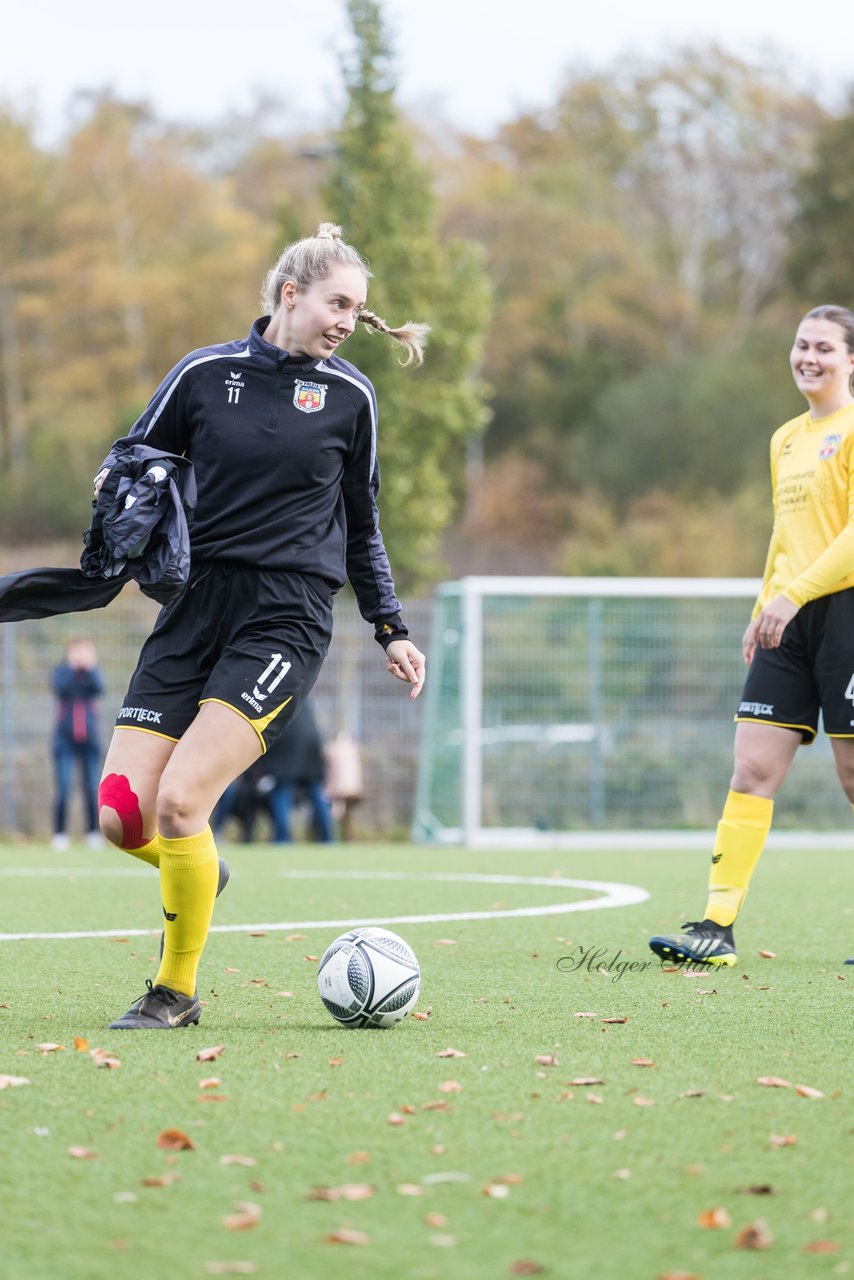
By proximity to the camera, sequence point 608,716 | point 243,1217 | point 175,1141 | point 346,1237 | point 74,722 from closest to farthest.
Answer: point 346,1237, point 243,1217, point 175,1141, point 74,722, point 608,716

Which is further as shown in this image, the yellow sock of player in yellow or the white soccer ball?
the yellow sock of player in yellow

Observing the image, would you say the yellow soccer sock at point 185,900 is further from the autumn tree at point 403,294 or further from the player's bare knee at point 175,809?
the autumn tree at point 403,294

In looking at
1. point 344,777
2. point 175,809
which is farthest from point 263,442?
point 344,777

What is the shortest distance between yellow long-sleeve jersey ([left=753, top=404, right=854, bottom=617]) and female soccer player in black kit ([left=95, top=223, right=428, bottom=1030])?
6.55ft

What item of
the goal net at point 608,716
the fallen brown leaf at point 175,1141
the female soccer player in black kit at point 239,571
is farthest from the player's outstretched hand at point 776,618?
the goal net at point 608,716

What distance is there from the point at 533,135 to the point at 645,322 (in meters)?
8.09

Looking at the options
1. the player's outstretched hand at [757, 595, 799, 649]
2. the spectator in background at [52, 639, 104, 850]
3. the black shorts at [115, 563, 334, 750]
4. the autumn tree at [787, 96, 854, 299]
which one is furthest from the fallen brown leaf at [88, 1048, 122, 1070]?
the autumn tree at [787, 96, 854, 299]

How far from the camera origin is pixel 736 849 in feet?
21.6

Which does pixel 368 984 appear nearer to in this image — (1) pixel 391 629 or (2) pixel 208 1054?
(2) pixel 208 1054

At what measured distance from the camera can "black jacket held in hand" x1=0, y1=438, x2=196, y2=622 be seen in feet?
15.7

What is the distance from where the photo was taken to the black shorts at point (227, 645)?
196 inches

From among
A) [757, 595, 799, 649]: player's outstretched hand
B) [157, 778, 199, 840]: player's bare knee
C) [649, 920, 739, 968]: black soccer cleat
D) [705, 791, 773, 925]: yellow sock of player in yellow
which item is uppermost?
[757, 595, 799, 649]: player's outstretched hand

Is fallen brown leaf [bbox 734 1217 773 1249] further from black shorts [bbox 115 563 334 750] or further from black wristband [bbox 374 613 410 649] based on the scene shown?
black wristband [bbox 374 613 410 649]

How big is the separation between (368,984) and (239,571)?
4.16 ft
